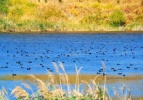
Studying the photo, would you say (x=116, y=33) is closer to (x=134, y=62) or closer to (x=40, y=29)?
(x=40, y=29)

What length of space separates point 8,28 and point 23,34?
2025mm

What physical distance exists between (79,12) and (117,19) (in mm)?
7918

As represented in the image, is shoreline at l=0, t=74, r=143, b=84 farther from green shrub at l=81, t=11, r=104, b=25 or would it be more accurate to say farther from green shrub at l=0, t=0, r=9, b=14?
green shrub at l=0, t=0, r=9, b=14

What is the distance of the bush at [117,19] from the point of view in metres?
88.1

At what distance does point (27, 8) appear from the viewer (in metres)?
93.6

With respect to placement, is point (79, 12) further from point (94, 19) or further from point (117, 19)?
point (117, 19)

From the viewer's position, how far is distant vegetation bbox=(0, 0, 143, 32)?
3465 inches

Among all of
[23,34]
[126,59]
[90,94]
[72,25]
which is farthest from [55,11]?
[90,94]

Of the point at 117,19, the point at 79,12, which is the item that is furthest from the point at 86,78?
the point at 79,12

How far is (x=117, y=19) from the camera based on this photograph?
87.4m

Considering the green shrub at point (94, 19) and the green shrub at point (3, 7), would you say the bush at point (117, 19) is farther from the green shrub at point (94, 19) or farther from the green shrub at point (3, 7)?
the green shrub at point (3, 7)

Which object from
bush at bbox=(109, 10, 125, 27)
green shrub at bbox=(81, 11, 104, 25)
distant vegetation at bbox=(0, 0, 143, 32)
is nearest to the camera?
distant vegetation at bbox=(0, 0, 143, 32)

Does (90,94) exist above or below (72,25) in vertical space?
above

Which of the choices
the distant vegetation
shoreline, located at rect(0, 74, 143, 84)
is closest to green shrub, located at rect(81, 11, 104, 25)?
the distant vegetation
